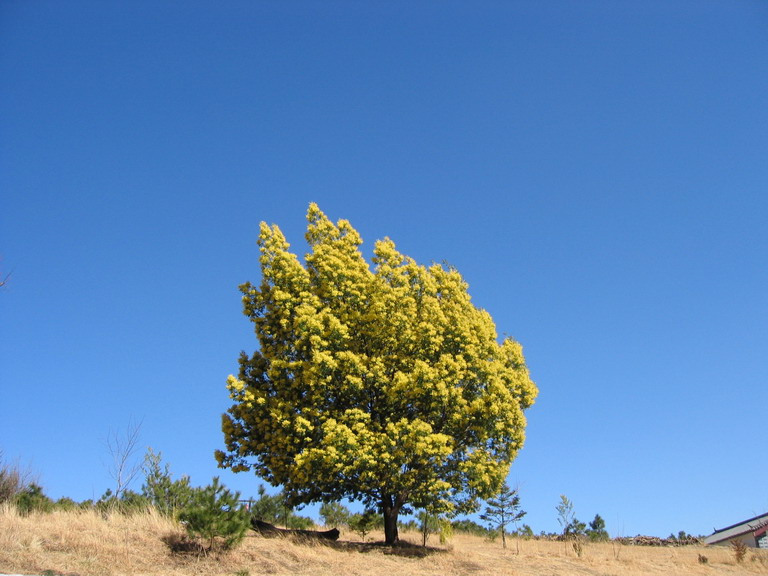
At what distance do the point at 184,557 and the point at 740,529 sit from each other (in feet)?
149

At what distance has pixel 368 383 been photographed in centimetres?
1845

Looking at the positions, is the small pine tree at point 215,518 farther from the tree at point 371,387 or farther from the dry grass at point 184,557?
the tree at point 371,387

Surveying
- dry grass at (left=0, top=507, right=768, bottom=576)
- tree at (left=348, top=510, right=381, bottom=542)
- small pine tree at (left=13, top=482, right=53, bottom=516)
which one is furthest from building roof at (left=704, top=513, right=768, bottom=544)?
small pine tree at (left=13, top=482, right=53, bottom=516)

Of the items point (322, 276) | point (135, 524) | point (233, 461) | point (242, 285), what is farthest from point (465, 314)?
point (135, 524)

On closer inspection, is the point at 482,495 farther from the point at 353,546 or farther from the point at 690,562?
the point at 690,562

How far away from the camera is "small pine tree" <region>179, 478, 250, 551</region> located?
42.4ft

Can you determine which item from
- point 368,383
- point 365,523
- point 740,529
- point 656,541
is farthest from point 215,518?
point 740,529

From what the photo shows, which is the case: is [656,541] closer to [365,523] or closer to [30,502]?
[365,523]

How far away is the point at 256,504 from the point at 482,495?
40.7ft

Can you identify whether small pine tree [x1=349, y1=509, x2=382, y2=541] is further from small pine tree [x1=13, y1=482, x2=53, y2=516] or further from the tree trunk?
small pine tree [x1=13, y1=482, x2=53, y2=516]

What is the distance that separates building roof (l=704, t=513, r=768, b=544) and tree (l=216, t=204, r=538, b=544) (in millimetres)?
31917

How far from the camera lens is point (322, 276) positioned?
64.0 feet

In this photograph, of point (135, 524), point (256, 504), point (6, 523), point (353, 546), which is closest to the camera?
point (6, 523)

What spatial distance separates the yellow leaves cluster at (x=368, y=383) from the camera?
57.0 feet
